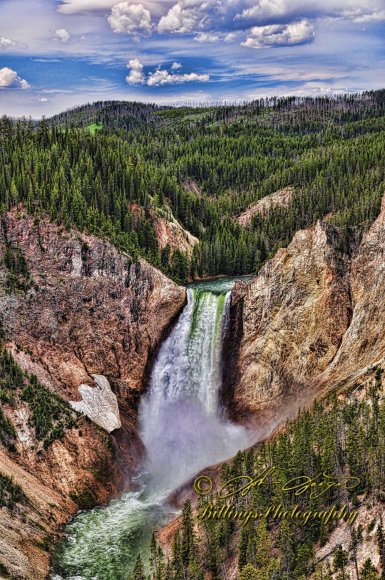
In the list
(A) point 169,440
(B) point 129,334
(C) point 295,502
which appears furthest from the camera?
(B) point 129,334

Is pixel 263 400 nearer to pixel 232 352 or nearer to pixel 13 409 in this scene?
pixel 232 352

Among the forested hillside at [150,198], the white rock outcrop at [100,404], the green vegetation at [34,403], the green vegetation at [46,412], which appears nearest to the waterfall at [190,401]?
the white rock outcrop at [100,404]

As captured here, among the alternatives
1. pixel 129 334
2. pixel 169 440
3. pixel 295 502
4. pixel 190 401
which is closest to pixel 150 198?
pixel 129 334

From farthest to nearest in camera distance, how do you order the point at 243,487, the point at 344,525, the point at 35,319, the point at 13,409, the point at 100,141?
1. the point at 100,141
2. the point at 35,319
3. the point at 13,409
4. the point at 243,487
5. the point at 344,525

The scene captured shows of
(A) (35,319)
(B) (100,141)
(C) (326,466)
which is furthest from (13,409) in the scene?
(B) (100,141)

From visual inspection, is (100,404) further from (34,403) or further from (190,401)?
(190,401)
